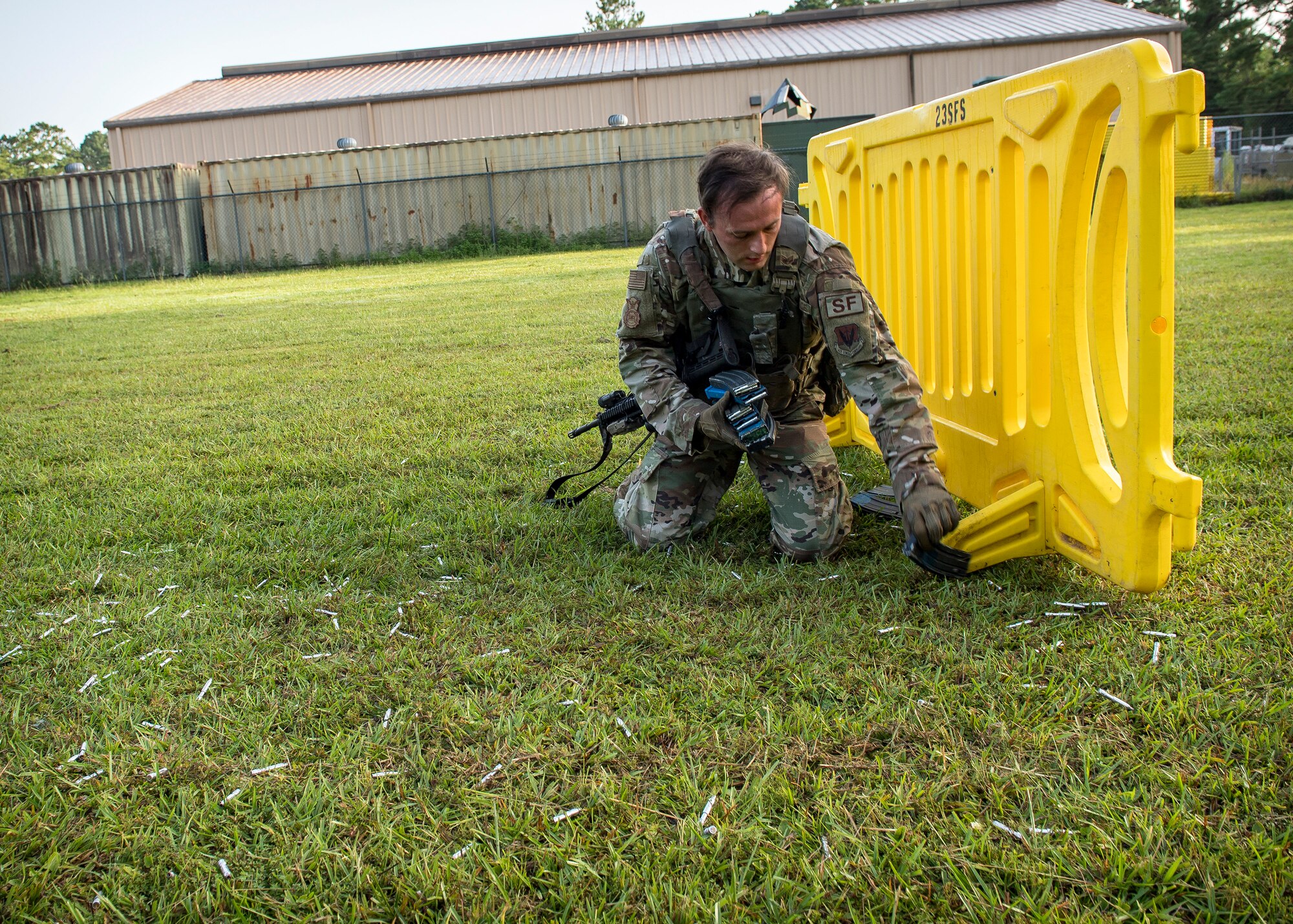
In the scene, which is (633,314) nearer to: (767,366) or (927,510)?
(767,366)

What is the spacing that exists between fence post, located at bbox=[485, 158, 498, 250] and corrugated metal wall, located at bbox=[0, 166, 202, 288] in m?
6.88

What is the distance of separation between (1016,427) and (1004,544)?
422mm

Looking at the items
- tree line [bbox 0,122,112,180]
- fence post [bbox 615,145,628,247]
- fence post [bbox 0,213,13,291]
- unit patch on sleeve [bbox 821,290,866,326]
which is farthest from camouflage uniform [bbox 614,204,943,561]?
tree line [bbox 0,122,112,180]

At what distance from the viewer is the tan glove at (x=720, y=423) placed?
3340 mm

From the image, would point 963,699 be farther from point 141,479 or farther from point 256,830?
point 141,479

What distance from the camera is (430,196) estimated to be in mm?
22125

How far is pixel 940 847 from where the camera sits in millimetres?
1836

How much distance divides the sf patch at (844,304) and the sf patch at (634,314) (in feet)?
2.44

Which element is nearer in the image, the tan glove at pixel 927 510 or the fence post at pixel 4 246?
the tan glove at pixel 927 510

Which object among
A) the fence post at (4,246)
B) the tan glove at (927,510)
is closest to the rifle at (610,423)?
the tan glove at (927,510)

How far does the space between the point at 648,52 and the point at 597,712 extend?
34044 millimetres

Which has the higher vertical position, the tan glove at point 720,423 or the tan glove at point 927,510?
the tan glove at point 720,423

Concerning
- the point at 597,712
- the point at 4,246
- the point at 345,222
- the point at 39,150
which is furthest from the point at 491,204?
the point at 39,150

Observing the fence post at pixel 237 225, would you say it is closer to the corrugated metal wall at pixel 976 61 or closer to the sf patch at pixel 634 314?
the corrugated metal wall at pixel 976 61
